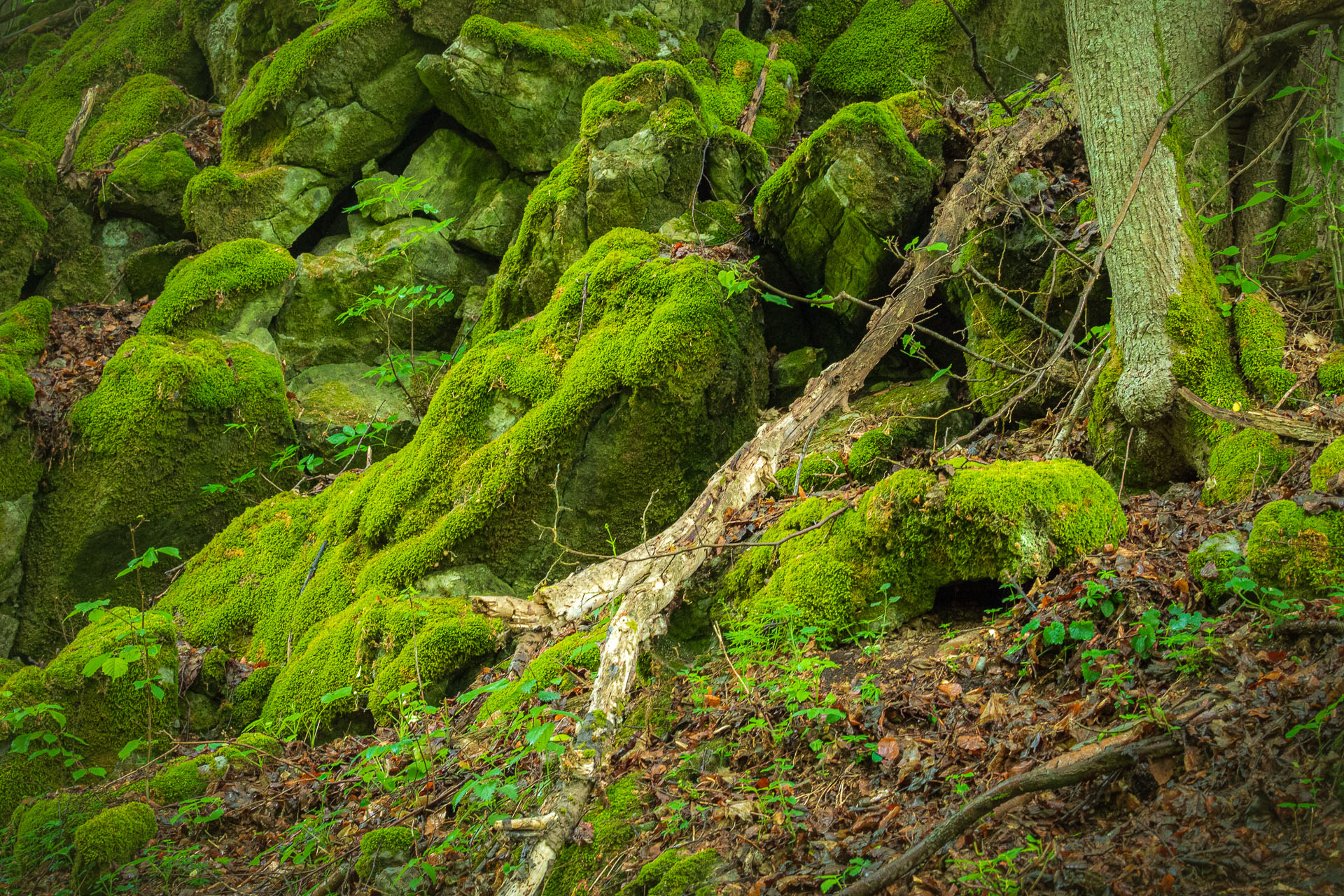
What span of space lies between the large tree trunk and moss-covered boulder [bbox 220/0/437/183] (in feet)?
25.0

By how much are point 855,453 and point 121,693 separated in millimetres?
5283

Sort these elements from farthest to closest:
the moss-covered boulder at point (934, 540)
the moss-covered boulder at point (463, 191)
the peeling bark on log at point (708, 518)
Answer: the moss-covered boulder at point (463, 191), the moss-covered boulder at point (934, 540), the peeling bark on log at point (708, 518)

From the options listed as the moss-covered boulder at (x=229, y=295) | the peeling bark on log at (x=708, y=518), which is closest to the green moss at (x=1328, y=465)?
the peeling bark on log at (x=708, y=518)

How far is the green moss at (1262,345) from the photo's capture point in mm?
3830

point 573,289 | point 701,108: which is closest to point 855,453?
point 573,289

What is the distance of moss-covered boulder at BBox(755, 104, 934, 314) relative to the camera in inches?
245

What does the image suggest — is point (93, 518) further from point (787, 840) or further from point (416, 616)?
point (787, 840)

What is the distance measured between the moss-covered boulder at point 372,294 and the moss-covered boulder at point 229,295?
16 centimetres

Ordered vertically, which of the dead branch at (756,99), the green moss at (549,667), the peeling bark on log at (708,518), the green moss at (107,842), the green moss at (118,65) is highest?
the green moss at (118,65)

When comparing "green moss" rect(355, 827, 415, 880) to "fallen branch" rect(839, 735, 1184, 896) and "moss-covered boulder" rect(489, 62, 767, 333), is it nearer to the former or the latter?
"fallen branch" rect(839, 735, 1184, 896)

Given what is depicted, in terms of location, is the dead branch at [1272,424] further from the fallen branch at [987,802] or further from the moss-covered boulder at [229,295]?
the moss-covered boulder at [229,295]

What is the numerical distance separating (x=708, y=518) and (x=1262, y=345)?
3.13 metres

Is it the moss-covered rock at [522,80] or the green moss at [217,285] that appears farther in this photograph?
the moss-covered rock at [522,80]

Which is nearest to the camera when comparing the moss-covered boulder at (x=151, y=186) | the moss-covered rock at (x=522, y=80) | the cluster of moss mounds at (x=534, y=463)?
the cluster of moss mounds at (x=534, y=463)
